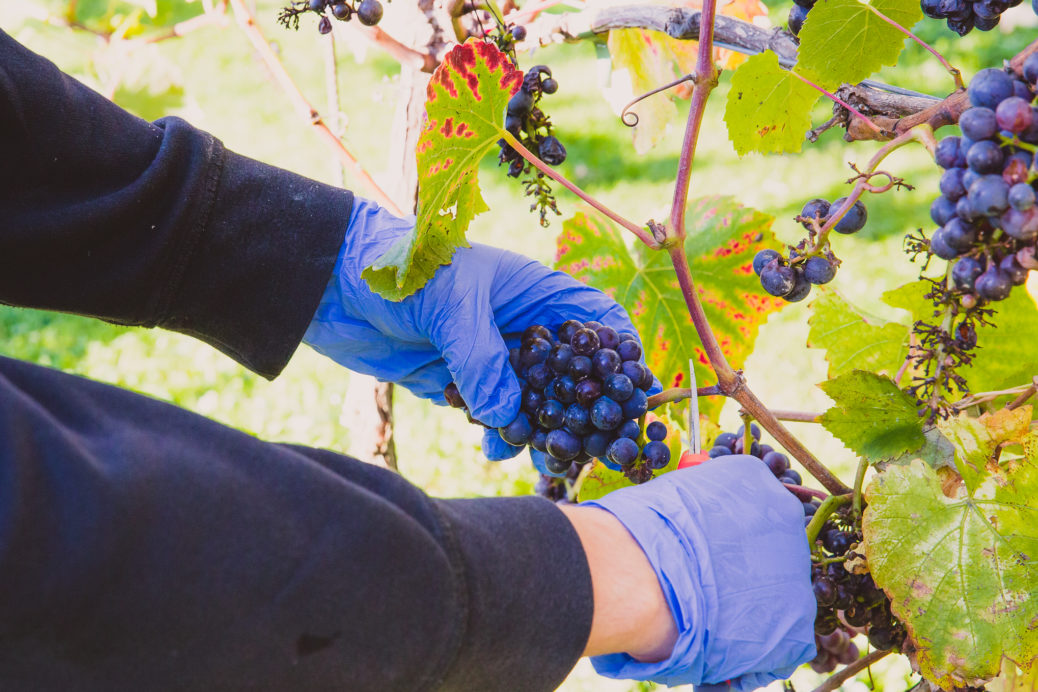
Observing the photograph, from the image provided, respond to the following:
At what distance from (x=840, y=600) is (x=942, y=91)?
10.9 ft

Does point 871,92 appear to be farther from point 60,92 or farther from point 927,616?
point 60,92

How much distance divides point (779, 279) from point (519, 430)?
1.36 feet

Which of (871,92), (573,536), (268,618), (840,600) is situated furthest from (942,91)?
(268,618)

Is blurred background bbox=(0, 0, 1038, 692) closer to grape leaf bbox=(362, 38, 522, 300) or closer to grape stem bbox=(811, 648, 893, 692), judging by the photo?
grape stem bbox=(811, 648, 893, 692)

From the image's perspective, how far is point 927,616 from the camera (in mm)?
1014

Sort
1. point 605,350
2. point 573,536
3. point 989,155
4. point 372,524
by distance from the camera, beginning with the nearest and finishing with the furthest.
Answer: point 989,155 < point 372,524 < point 573,536 < point 605,350

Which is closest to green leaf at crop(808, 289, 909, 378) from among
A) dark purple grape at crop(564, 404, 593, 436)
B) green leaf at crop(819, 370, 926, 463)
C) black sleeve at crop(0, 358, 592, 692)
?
green leaf at crop(819, 370, 926, 463)

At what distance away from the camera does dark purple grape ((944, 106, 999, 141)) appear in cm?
73

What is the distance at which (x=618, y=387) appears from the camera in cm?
108

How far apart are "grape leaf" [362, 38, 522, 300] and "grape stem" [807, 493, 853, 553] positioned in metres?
0.61

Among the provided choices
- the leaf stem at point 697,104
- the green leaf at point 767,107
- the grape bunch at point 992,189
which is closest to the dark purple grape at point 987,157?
the grape bunch at point 992,189

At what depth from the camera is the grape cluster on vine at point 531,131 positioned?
1.34 metres

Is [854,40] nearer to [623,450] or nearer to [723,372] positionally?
[723,372]

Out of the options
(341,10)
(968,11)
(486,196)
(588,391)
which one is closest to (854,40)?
(968,11)
